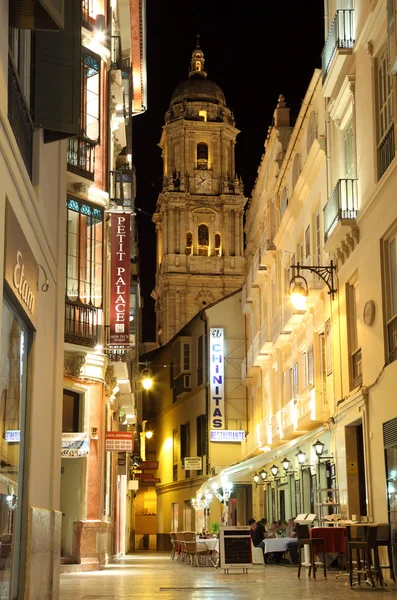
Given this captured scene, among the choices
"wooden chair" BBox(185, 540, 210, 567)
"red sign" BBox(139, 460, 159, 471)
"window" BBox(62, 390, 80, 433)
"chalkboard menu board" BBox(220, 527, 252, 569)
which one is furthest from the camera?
"red sign" BBox(139, 460, 159, 471)

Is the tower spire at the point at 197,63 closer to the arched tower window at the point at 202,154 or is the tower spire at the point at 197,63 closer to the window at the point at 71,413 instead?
the arched tower window at the point at 202,154

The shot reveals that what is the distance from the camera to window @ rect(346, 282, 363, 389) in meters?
20.5

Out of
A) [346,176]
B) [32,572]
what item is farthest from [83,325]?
[32,572]

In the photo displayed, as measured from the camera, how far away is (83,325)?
22.1 metres

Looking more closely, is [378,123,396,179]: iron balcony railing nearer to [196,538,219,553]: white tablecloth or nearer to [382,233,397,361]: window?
[382,233,397,361]: window

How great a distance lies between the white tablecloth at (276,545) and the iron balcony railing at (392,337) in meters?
10.6

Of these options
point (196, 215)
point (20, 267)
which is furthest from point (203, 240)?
point (20, 267)

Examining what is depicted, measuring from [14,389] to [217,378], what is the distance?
123ft

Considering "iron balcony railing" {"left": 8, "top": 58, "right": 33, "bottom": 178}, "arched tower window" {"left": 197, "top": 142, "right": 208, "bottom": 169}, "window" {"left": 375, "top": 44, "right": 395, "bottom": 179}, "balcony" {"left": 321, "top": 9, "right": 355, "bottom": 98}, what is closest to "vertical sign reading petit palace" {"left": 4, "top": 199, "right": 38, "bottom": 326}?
"iron balcony railing" {"left": 8, "top": 58, "right": 33, "bottom": 178}

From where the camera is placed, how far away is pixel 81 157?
22.1 metres

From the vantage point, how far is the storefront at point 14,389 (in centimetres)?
825

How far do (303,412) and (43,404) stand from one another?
1676cm

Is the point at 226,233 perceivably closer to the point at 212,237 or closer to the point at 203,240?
the point at 212,237

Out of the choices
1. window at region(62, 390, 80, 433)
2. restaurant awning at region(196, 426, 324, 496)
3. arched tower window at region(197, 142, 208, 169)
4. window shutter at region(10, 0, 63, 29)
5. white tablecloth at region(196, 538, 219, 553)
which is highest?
arched tower window at region(197, 142, 208, 169)
